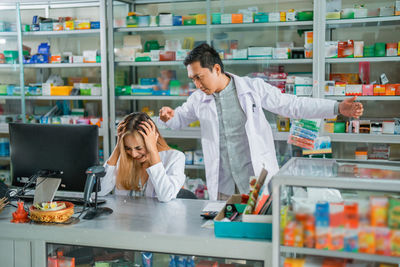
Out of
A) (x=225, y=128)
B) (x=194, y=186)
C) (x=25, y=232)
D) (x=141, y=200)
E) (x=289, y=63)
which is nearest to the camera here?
(x=25, y=232)

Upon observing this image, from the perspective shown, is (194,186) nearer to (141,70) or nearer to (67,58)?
(141,70)

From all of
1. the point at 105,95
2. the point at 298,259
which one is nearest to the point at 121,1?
the point at 105,95

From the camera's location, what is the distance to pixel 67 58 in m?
5.59

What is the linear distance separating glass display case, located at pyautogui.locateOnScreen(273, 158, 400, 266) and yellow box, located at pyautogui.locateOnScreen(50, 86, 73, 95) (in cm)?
416

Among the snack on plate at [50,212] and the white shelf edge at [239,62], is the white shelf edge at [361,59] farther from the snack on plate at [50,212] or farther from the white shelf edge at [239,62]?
the snack on plate at [50,212]

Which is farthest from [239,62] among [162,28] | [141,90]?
[141,90]

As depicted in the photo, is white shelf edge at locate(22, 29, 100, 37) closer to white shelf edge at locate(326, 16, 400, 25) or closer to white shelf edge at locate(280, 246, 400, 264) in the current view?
white shelf edge at locate(326, 16, 400, 25)

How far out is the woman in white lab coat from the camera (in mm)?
2582

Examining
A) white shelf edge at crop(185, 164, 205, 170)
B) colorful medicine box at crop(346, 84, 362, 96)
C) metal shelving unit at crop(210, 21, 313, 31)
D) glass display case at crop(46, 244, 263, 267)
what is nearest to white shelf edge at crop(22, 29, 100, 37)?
metal shelving unit at crop(210, 21, 313, 31)

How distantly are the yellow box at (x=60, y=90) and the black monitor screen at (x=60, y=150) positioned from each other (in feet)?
9.98

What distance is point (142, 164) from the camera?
279 centimetres

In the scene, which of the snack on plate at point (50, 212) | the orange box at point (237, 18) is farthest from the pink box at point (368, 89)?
the snack on plate at point (50, 212)

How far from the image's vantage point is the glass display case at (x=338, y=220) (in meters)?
1.65

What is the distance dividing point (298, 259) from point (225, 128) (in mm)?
1564
